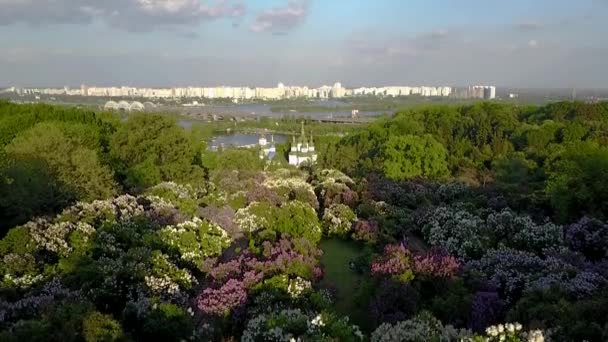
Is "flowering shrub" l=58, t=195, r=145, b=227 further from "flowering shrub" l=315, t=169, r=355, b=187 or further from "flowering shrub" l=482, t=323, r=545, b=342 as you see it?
"flowering shrub" l=482, t=323, r=545, b=342

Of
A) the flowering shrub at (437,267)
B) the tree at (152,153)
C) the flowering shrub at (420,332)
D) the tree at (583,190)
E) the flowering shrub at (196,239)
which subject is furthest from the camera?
the tree at (152,153)

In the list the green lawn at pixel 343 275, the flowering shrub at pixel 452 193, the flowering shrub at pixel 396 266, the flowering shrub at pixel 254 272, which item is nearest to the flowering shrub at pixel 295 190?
the green lawn at pixel 343 275

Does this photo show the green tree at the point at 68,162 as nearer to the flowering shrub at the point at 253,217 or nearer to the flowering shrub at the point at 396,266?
the flowering shrub at the point at 253,217

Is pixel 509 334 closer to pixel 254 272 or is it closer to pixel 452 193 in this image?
pixel 254 272

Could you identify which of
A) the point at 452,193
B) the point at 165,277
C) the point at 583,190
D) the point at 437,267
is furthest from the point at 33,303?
the point at 452,193

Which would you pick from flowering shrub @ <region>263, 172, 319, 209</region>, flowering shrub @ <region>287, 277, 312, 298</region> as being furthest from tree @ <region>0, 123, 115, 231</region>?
flowering shrub @ <region>287, 277, 312, 298</region>

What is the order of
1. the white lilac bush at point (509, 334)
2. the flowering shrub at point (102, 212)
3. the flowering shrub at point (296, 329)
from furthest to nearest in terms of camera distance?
1. the flowering shrub at point (102, 212)
2. the flowering shrub at point (296, 329)
3. the white lilac bush at point (509, 334)

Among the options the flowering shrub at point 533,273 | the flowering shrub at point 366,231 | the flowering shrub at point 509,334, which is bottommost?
the flowering shrub at point 366,231
